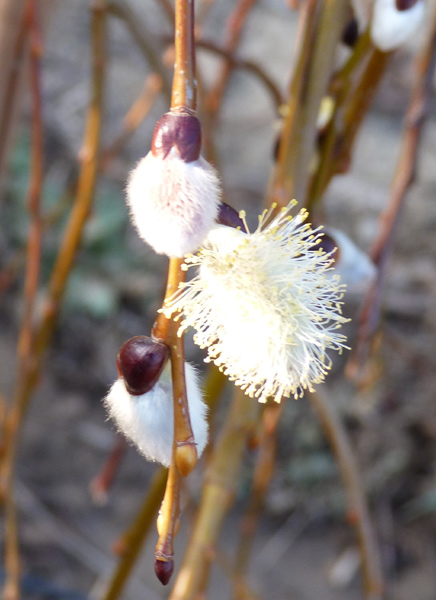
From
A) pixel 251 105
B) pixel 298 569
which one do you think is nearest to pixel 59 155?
pixel 251 105

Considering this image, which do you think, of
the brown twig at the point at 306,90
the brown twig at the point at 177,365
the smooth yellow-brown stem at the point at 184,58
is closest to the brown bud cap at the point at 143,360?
the brown twig at the point at 177,365

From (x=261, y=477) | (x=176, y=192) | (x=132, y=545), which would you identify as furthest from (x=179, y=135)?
(x=261, y=477)

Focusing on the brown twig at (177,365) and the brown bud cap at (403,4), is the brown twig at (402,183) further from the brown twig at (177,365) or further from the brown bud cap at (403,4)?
the brown twig at (177,365)

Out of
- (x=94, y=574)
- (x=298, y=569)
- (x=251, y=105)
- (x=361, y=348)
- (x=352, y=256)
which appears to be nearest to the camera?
(x=352, y=256)

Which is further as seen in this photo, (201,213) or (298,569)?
(298,569)

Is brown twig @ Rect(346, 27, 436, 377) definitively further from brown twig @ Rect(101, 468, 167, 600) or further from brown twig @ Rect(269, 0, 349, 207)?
brown twig @ Rect(101, 468, 167, 600)

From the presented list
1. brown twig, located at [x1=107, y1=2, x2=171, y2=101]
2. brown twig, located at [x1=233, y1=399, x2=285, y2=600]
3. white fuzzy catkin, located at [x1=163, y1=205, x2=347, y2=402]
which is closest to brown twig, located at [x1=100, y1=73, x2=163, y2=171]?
brown twig, located at [x1=107, y1=2, x2=171, y2=101]

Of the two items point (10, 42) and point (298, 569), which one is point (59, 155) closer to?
point (10, 42)
